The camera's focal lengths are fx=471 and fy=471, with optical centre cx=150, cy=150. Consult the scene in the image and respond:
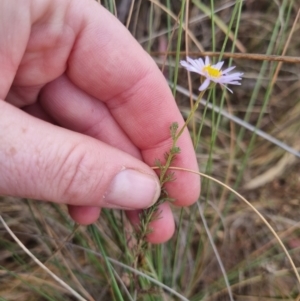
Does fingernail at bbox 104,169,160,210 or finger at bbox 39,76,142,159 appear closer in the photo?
fingernail at bbox 104,169,160,210

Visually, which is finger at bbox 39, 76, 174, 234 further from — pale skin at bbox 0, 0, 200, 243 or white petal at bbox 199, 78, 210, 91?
white petal at bbox 199, 78, 210, 91

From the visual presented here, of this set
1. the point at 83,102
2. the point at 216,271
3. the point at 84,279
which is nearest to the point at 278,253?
the point at 216,271

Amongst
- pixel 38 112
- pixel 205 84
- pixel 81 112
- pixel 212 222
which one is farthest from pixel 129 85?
pixel 212 222

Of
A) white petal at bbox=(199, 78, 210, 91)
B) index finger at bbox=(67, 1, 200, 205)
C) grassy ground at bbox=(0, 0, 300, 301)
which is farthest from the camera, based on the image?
grassy ground at bbox=(0, 0, 300, 301)

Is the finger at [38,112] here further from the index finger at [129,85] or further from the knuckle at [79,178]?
the knuckle at [79,178]

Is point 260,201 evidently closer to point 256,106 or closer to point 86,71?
point 256,106

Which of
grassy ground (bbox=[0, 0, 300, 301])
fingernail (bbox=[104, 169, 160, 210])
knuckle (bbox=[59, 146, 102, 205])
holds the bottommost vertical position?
grassy ground (bbox=[0, 0, 300, 301])

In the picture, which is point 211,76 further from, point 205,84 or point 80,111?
point 80,111

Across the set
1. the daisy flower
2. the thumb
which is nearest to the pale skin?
the thumb
